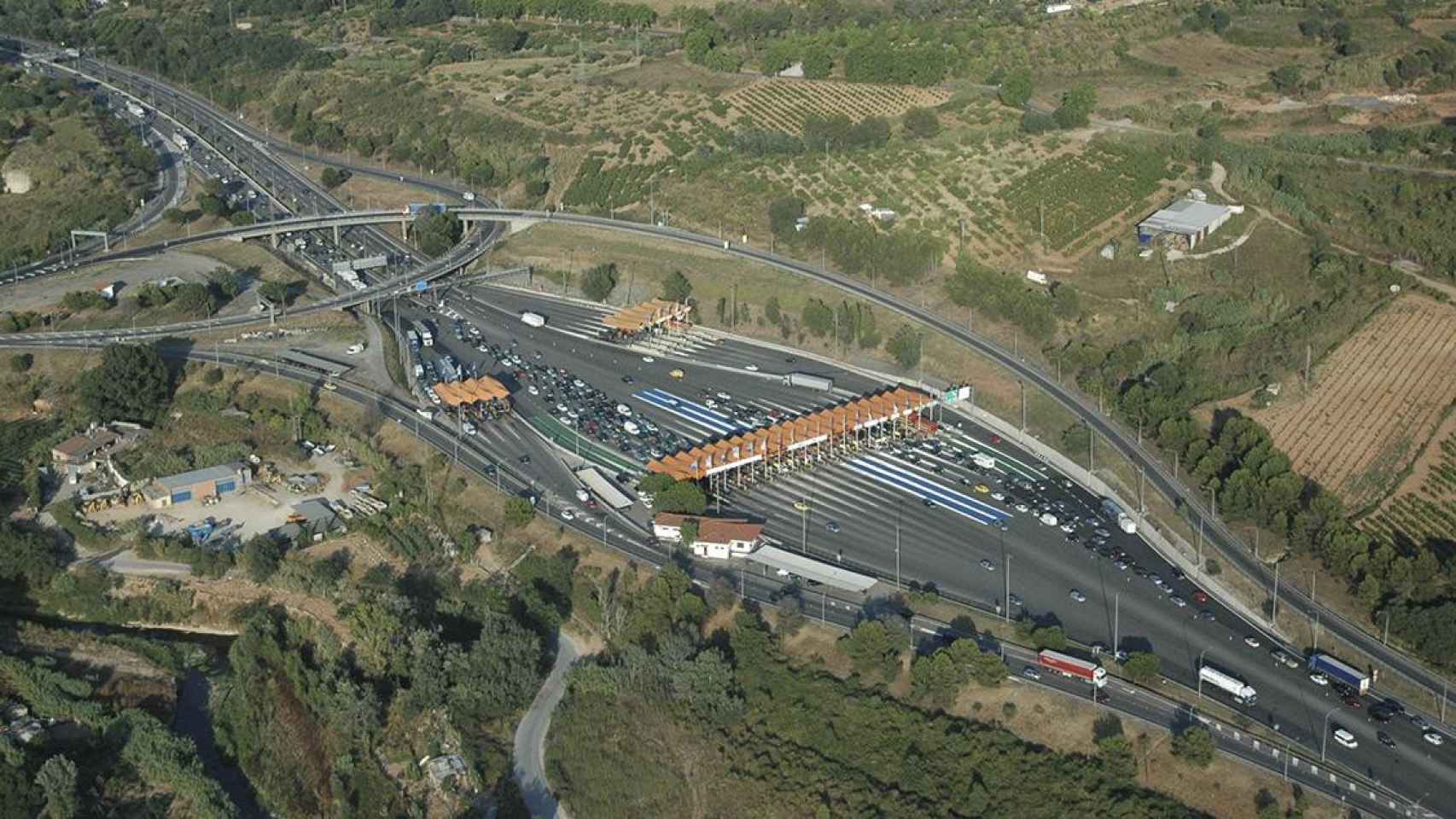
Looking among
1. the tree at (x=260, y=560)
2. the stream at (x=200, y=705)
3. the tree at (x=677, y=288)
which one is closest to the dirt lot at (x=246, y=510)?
the tree at (x=260, y=560)

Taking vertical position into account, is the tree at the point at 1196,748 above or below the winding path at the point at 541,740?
above

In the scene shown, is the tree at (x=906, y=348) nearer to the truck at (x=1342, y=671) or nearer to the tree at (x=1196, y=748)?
the truck at (x=1342, y=671)

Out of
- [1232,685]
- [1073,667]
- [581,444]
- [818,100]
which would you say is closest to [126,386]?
[581,444]

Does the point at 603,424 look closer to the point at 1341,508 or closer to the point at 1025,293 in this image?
the point at 1025,293

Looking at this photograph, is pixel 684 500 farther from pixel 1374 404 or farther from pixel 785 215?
pixel 1374 404

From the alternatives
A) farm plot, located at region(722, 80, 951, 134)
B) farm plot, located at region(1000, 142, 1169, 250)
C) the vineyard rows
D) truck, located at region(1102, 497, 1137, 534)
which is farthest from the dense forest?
farm plot, located at region(722, 80, 951, 134)

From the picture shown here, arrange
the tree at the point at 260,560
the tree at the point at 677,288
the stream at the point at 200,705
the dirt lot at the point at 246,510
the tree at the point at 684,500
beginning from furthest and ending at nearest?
the tree at the point at 677,288
the dirt lot at the point at 246,510
the tree at the point at 684,500
the tree at the point at 260,560
the stream at the point at 200,705

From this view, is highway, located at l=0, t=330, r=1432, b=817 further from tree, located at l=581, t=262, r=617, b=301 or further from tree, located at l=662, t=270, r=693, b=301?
tree, located at l=662, t=270, r=693, b=301

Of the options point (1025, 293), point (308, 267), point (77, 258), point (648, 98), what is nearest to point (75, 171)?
point (77, 258)
